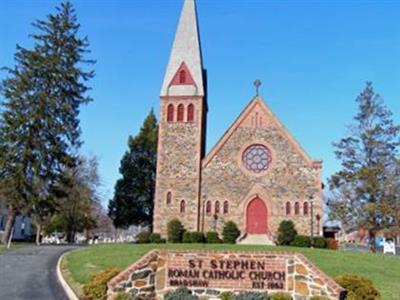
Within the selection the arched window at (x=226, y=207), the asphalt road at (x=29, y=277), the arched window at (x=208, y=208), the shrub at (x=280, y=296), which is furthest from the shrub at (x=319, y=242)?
the shrub at (x=280, y=296)

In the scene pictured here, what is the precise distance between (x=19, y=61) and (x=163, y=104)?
12.7m

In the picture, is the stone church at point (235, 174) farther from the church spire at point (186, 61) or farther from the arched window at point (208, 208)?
the church spire at point (186, 61)

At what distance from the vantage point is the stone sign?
12836 millimetres

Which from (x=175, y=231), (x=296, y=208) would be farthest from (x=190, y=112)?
(x=296, y=208)

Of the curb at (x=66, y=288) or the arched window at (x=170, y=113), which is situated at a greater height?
the arched window at (x=170, y=113)

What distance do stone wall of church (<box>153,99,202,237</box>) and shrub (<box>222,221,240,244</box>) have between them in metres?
2.53

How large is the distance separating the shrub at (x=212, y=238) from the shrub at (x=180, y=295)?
21336 mm

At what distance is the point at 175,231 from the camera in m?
35.4

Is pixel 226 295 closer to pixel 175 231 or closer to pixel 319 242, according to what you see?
pixel 319 242

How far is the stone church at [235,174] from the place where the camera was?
36.1 meters

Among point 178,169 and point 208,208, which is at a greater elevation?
point 178,169

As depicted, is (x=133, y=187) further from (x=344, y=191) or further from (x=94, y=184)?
(x=344, y=191)

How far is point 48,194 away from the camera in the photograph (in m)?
40.3

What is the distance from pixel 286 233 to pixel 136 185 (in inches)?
999
